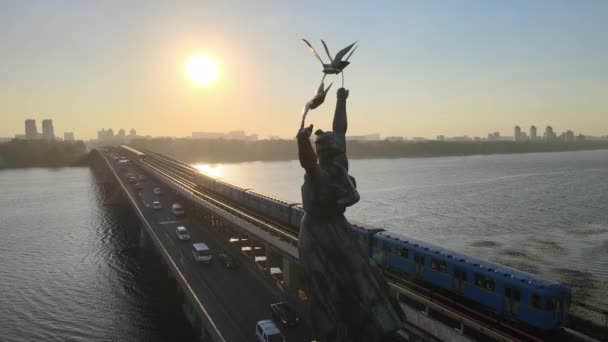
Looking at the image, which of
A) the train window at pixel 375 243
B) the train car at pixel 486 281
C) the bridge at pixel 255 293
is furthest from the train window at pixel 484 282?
the train window at pixel 375 243

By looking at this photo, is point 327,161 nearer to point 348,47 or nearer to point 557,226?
point 348,47

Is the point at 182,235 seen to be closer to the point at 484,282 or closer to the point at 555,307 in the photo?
the point at 484,282

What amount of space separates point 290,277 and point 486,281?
1346cm

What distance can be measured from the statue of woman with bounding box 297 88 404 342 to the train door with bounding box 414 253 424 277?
21076 millimetres

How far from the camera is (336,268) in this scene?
7082 millimetres

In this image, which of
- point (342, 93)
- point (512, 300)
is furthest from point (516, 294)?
point (342, 93)

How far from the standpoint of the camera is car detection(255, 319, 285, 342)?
21.9 m

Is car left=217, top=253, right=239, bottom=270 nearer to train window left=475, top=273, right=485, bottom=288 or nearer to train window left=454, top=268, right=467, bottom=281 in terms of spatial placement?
train window left=454, top=268, right=467, bottom=281

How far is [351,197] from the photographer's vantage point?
23.2 feet

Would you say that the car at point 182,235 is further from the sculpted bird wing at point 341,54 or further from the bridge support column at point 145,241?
the sculpted bird wing at point 341,54

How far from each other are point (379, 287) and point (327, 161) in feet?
7.36

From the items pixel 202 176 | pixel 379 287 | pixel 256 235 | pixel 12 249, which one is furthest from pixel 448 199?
pixel 379 287

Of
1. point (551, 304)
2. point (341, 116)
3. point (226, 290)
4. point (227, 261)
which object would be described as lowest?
point (226, 290)

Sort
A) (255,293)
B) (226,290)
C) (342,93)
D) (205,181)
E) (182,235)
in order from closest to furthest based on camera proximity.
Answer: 1. (342,93)
2. (226,290)
3. (255,293)
4. (182,235)
5. (205,181)
